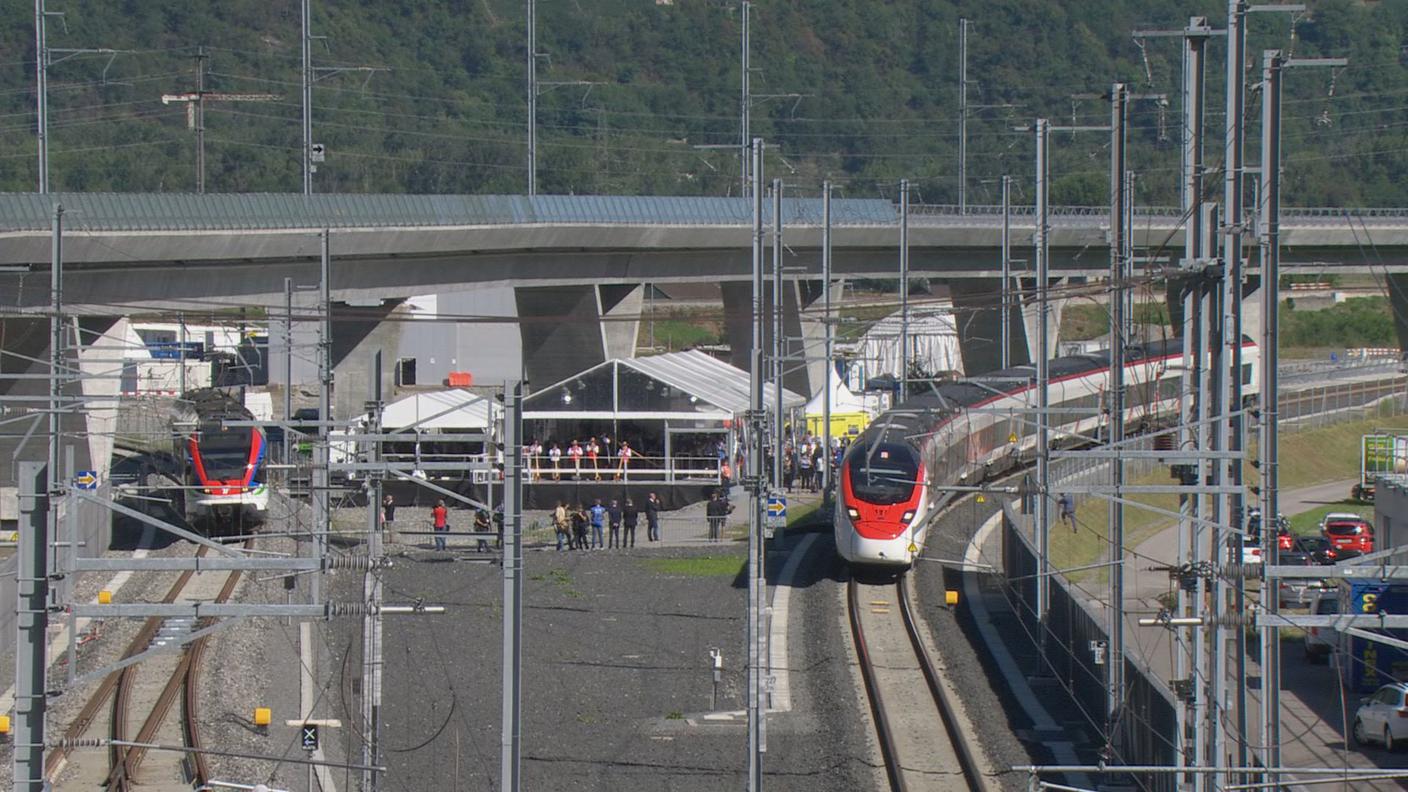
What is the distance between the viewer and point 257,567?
9109 mm

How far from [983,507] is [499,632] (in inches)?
531

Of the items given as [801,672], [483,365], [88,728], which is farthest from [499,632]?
[483,365]

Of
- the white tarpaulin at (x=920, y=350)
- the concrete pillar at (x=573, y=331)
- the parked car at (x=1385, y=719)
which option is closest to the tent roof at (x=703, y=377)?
the concrete pillar at (x=573, y=331)

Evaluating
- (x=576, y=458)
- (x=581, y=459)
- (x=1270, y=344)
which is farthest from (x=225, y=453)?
(x=1270, y=344)

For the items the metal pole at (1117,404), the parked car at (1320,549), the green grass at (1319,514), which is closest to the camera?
the metal pole at (1117,404)

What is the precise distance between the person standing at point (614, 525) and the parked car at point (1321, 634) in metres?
12.2

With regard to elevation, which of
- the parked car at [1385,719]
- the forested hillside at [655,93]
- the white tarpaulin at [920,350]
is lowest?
the parked car at [1385,719]

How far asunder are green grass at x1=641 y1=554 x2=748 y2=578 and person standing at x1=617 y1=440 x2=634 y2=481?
17.0 feet

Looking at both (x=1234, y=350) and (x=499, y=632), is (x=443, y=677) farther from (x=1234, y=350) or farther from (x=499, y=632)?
(x=1234, y=350)

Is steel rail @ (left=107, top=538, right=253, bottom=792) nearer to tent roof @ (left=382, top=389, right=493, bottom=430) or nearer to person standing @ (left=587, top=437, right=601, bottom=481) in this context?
person standing @ (left=587, top=437, right=601, bottom=481)

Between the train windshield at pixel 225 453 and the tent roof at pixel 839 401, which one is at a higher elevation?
the tent roof at pixel 839 401

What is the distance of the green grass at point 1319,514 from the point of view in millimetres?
36434

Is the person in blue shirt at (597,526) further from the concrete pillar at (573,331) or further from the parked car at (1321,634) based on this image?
the concrete pillar at (573,331)

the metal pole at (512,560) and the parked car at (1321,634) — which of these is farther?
the parked car at (1321,634)
